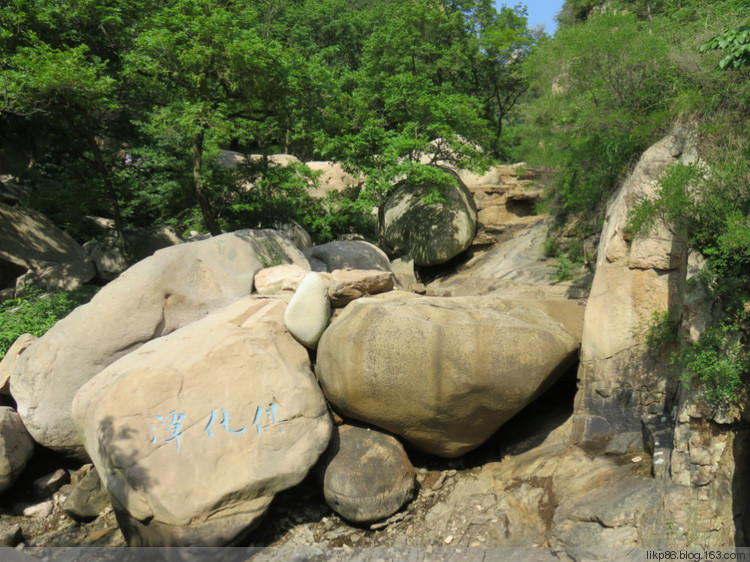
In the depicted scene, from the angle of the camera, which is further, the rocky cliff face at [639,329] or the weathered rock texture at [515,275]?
the weathered rock texture at [515,275]

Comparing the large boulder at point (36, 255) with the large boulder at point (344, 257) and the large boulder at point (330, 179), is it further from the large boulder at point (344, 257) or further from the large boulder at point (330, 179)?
the large boulder at point (330, 179)

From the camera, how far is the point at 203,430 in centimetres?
684

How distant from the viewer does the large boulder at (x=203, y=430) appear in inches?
252

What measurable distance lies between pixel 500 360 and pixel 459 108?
9.23 m

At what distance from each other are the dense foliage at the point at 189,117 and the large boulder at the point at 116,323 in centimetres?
311

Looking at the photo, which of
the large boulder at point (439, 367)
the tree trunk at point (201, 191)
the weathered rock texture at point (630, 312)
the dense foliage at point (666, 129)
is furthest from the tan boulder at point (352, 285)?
the tree trunk at point (201, 191)

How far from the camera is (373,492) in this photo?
712 cm

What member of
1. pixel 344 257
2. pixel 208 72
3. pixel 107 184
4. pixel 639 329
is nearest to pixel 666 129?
pixel 639 329

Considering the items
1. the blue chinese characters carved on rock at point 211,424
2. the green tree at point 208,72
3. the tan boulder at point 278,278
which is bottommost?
the blue chinese characters carved on rock at point 211,424

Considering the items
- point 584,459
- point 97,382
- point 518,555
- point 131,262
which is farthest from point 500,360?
point 131,262

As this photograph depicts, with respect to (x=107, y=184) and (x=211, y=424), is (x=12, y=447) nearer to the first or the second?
(x=211, y=424)

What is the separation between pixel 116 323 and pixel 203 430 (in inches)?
105

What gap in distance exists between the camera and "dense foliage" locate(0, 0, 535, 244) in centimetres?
1062

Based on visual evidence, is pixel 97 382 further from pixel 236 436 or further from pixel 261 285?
pixel 261 285
